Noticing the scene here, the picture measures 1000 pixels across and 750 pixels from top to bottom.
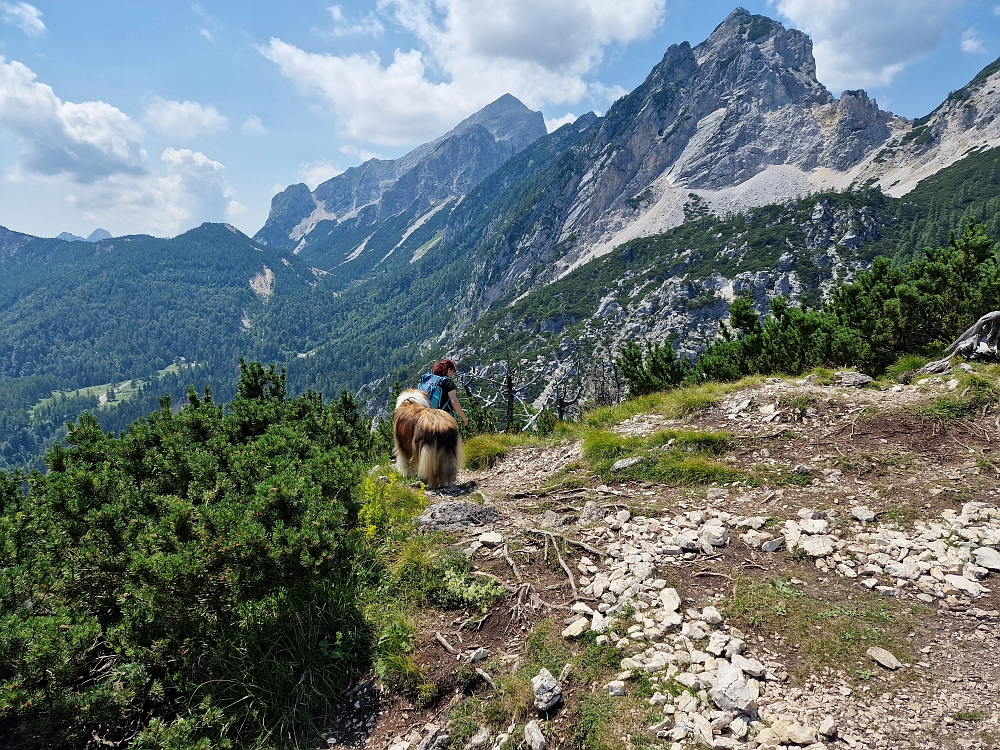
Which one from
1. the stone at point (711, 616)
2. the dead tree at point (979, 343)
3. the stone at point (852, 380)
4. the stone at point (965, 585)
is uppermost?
the dead tree at point (979, 343)

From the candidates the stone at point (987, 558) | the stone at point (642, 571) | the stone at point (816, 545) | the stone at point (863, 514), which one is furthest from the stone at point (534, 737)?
the stone at point (863, 514)


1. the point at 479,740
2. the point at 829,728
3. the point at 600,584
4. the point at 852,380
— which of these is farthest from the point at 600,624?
the point at 852,380

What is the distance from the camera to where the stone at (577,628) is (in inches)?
173

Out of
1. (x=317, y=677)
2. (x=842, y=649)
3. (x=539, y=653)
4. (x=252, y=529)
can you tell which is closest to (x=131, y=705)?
(x=317, y=677)

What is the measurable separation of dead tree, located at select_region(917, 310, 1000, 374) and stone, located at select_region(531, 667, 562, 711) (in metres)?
10.1

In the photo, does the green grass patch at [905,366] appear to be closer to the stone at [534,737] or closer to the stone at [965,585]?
the stone at [965,585]

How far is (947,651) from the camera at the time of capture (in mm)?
3699

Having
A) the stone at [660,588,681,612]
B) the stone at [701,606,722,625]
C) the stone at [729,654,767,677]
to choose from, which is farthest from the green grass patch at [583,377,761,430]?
the stone at [729,654,767,677]

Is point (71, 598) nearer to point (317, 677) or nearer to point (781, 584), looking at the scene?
point (317, 677)

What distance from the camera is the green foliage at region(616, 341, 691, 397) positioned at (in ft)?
61.0

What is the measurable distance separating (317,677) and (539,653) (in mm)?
2023

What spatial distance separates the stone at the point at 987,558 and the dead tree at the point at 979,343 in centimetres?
616

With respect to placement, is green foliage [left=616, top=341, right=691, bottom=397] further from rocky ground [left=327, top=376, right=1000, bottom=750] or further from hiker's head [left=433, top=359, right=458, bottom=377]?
rocky ground [left=327, top=376, right=1000, bottom=750]

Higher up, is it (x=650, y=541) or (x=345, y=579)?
(x=345, y=579)
